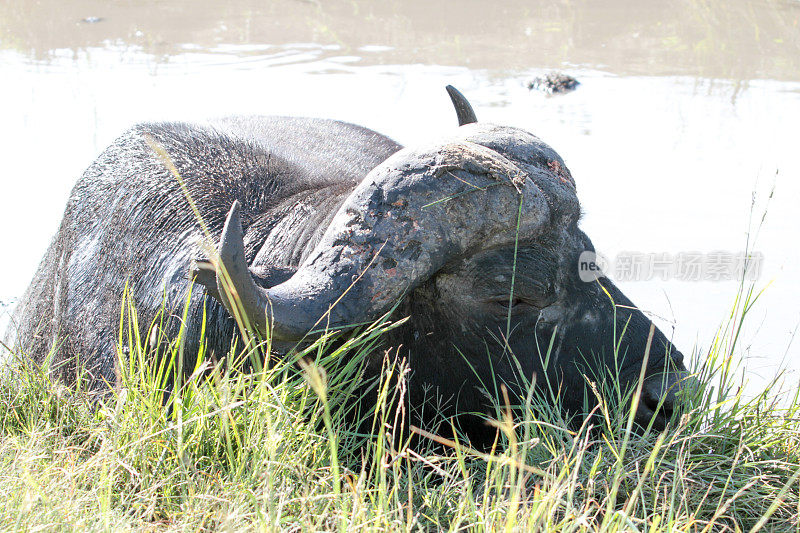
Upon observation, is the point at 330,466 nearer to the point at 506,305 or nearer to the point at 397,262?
the point at 397,262

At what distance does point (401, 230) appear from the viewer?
2.84 m

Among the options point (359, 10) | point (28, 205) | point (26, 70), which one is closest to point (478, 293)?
point (28, 205)

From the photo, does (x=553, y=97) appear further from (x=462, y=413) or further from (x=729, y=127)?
(x=462, y=413)

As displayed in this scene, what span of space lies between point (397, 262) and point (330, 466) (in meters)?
0.68

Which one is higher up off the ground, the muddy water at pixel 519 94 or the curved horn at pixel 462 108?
the curved horn at pixel 462 108

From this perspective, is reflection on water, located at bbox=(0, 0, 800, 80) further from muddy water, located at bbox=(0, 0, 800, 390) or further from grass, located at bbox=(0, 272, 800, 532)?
grass, located at bbox=(0, 272, 800, 532)

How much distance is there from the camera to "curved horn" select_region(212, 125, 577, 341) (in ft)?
9.16

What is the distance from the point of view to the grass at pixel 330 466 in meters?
2.48

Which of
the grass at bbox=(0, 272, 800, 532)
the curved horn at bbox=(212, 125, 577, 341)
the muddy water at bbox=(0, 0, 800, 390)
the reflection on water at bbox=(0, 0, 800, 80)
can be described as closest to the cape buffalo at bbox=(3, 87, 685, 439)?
the curved horn at bbox=(212, 125, 577, 341)

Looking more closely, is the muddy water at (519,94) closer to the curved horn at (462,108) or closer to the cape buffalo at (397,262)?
the curved horn at (462,108)

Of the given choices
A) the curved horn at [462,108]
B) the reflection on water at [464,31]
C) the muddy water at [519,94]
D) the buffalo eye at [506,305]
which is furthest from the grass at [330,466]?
the reflection on water at [464,31]

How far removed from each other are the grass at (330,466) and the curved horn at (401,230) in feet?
0.45

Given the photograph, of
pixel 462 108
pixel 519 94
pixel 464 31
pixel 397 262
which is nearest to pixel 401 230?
pixel 397 262

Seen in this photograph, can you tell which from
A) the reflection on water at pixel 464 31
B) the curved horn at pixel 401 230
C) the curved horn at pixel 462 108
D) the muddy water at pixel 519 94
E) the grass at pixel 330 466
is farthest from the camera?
the reflection on water at pixel 464 31
